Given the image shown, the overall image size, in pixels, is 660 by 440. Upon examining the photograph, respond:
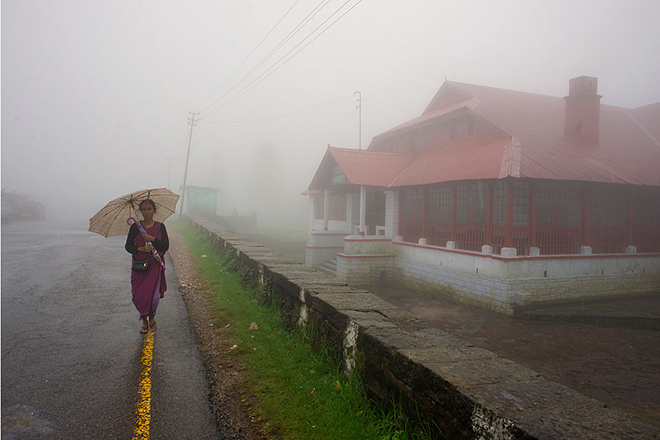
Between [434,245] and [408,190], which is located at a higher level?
[408,190]

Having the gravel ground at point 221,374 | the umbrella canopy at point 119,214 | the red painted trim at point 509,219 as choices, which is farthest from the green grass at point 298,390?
the red painted trim at point 509,219

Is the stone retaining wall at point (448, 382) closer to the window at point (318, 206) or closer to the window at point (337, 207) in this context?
the window at point (337, 207)

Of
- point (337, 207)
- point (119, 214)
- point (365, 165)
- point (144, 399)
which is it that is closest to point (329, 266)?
point (337, 207)

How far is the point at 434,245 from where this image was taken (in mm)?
14688

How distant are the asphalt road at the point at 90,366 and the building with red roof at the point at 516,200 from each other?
353 inches

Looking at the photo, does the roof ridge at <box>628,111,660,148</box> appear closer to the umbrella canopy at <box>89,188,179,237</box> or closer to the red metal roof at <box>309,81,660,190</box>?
the red metal roof at <box>309,81,660,190</box>

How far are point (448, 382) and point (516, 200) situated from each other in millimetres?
11359

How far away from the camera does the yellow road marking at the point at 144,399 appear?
118 inches

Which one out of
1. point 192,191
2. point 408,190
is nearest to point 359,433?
point 408,190

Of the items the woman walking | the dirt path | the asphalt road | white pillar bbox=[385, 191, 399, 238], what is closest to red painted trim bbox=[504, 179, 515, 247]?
the dirt path

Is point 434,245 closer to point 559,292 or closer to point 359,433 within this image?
point 559,292

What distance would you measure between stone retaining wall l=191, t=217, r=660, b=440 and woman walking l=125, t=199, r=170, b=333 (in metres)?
2.15

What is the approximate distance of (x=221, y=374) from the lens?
4094 mm

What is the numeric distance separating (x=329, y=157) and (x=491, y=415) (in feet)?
55.7
